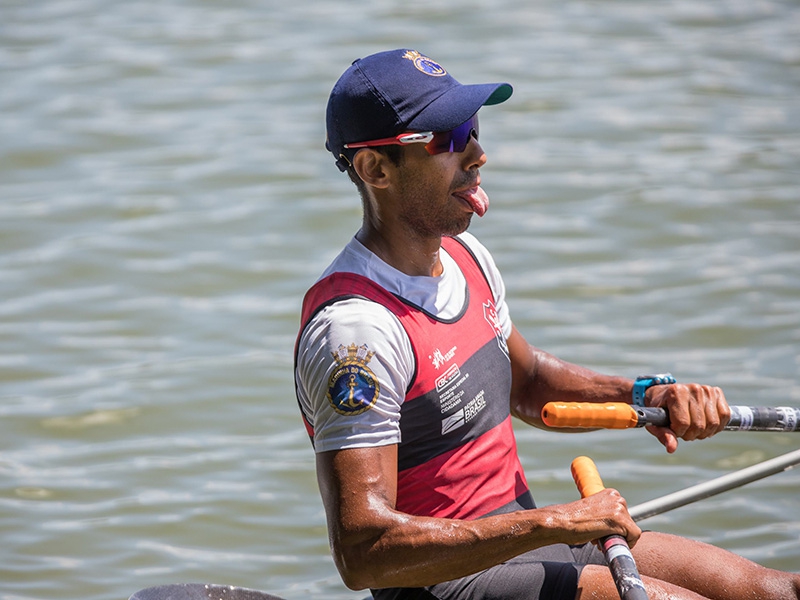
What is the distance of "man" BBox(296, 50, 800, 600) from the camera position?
2.92 meters

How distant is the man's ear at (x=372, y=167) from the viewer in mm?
3258

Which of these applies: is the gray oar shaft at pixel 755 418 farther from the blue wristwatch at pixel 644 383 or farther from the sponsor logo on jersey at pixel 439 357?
the sponsor logo on jersey at pixel 439 357

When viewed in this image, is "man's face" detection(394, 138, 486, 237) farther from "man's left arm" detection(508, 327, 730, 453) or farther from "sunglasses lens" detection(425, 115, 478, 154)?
"man's left arm" detection(508, 327, 730, 453)

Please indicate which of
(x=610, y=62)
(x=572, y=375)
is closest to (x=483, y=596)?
(x=572, y=375)

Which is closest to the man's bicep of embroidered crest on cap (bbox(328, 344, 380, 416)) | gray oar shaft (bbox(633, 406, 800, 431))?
embroidered crest on cap (bbox(328, 344, 380, 416))

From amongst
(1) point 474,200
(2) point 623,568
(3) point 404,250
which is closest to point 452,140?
(1) point 474,200

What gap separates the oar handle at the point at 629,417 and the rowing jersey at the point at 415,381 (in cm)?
22

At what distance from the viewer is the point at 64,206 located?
8883 millimetres

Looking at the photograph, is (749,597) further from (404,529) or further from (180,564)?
(180,564)

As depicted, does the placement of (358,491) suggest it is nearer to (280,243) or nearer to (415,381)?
(415,381)

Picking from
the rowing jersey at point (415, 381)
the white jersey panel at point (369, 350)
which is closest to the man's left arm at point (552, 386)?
the rowing jersey at point (415, 381)

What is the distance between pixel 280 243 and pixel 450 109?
5356 millimetres

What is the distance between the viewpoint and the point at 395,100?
3.19 m

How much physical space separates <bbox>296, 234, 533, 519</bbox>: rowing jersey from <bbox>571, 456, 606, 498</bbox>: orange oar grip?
0.21 m
